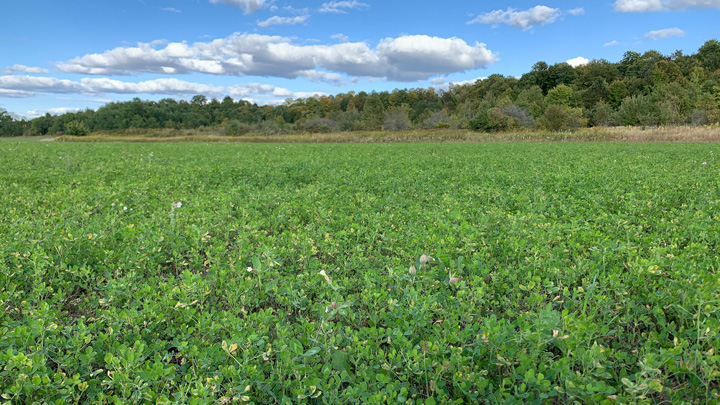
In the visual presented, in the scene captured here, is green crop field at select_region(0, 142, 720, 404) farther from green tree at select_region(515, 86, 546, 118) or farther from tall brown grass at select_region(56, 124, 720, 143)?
green tree at select_region(515, 86, 546, 118)

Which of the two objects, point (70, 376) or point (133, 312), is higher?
point (133, 312)

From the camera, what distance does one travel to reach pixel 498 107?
6444 centimetres

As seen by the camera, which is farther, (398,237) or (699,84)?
(699,84)

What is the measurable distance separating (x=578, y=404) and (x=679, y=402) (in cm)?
68

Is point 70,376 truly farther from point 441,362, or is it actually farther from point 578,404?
point 578,404

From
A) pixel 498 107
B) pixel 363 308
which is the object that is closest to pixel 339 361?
pixel 363 308

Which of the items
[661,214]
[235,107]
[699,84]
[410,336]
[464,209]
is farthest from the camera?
[235,107]

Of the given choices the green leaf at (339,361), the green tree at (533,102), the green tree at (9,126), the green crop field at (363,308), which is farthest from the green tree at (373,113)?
the green tree at (9,126)

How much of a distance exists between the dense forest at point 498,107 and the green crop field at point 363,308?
5636 centimetres

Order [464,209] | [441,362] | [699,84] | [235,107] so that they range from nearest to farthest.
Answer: [441,362] → [464,209] → [699,84] → [235,107]

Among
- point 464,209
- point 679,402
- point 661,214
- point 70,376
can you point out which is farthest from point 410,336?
point 661,214

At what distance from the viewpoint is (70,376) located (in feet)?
8.77

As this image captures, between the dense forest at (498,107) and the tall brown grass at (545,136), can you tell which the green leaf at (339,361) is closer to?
the tall brown grass at (545,136)

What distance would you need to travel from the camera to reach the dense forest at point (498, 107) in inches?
2562
